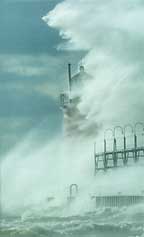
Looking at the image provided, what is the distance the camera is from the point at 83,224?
62.5ft

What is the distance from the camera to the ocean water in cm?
1717

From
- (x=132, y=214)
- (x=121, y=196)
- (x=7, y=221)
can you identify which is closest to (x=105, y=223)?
(x=132, y=214)

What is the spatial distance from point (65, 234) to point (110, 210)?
3695mm

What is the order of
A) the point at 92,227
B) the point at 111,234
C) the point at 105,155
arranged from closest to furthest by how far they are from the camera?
the point at 111,234 → the point at 92,227 → the point at 105,155

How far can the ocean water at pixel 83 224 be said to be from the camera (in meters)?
17.2

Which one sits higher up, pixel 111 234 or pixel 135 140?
pixel 135 140

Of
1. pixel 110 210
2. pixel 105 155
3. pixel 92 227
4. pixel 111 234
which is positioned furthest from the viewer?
pixel 105 155

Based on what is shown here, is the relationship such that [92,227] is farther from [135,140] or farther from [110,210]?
[135,140]

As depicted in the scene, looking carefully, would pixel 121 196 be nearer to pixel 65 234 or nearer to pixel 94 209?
pixel 94 209

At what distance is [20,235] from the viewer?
696 inches

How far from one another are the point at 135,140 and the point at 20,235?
5616 millimetres

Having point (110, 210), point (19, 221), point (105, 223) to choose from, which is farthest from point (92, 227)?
point (19, 221)

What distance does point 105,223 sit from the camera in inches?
761

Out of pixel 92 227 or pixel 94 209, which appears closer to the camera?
pixel 92 227
